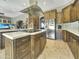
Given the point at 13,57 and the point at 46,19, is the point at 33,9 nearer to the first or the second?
the point at 13,57

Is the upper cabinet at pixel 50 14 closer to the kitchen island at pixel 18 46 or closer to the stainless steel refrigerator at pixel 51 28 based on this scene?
the stainless steel refrigerator at pixel 51 28

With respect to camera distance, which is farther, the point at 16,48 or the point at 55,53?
the point at 55,53

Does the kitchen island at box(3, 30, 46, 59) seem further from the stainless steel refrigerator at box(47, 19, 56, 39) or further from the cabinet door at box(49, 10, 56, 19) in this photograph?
the cabinet door at box(49, 10, 56, 19)

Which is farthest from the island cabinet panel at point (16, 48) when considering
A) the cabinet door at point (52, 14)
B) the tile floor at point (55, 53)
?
the cabinet door at point (52, 14)

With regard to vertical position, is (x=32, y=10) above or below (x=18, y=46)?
above

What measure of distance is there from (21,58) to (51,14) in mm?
5732

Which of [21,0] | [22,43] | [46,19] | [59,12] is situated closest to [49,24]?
[46,19]

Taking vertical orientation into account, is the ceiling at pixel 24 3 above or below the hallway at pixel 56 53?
above

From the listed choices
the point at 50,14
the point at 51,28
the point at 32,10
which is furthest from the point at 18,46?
the point at 50,14

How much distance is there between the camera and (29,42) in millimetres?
2674

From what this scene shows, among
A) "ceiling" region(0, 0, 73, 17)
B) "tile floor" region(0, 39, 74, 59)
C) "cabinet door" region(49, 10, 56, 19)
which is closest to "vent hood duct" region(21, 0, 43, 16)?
"ceiling" region(0, 0, 73, 17)

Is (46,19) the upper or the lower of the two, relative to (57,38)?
upper

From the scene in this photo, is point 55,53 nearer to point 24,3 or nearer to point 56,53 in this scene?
point 56,53

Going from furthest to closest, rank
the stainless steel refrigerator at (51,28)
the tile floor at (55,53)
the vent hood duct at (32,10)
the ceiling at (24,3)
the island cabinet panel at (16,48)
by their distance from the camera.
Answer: the stainless steel refrigerator at (51,28)
the ceiling at (24,3)
the vent hood duct at (32,10)
the tile floor at (55,53)
the island cabinet panel at (16,48)
